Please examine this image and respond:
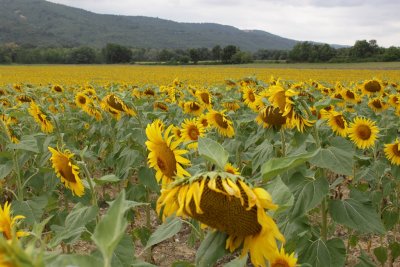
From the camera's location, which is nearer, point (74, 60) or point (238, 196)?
point (238, 196)

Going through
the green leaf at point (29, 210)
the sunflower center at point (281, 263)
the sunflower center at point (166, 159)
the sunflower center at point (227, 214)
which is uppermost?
the sunflower center at point (227, 214)

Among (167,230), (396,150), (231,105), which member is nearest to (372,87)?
(231,105)

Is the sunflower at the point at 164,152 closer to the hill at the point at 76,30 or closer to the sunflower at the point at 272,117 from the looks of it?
the sunflower at the point at 272,117

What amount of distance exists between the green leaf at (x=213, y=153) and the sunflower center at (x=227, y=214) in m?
0.09

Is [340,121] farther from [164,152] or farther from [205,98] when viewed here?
→ [164,152]

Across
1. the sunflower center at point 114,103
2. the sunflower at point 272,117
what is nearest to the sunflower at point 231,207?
the sunflower at point 272,117

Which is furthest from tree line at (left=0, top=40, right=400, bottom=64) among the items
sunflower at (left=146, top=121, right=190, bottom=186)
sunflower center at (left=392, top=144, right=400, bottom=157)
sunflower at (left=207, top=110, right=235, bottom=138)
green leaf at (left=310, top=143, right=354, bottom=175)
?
sunflower at (left=146, top=121, right=190, bottom=186)

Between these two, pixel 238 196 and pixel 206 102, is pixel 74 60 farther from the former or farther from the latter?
pixel 238 196

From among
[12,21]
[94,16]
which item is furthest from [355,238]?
[94,16]

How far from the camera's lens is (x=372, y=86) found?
634 centimetres

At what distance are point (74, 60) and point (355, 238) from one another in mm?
50536

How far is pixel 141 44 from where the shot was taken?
118750mm

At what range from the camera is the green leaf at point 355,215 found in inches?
84.6

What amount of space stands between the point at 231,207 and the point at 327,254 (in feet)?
4.32
